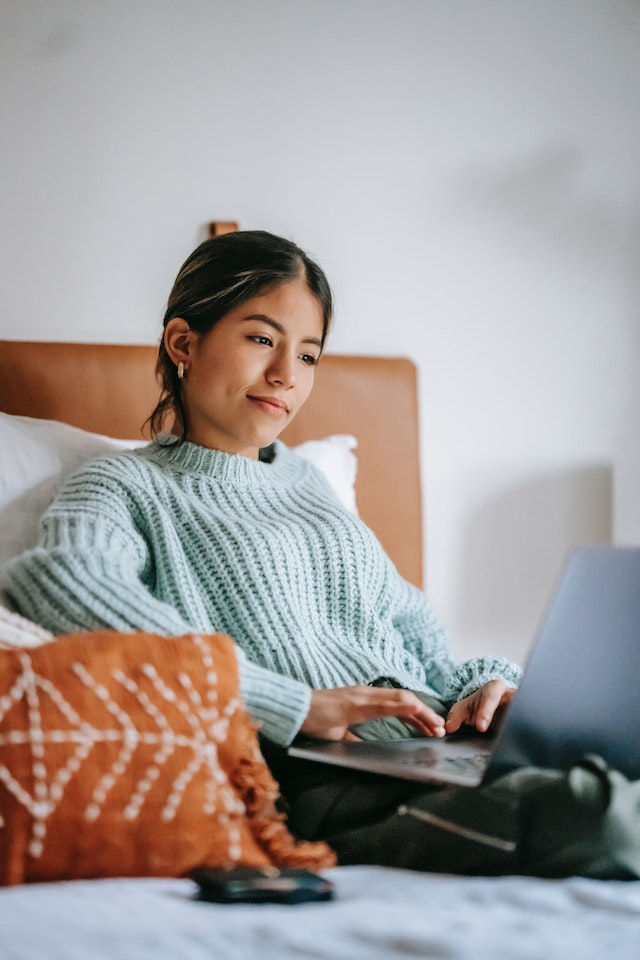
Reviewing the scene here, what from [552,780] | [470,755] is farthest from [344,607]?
[552,780]

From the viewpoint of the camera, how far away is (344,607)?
1.26 metres

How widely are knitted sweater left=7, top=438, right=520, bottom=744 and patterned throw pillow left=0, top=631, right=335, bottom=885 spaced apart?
0.36 feet

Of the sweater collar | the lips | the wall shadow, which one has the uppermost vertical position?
the lips

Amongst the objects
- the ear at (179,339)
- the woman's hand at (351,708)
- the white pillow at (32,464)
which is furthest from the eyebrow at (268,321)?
the woman's hand at (351,708)

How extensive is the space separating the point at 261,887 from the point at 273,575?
0.53 metres

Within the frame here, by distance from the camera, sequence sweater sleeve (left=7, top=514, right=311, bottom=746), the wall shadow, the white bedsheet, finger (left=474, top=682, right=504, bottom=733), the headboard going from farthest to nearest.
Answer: the wall shadow → the headboard → finger (left=474, top=682, right=504, bottom=733) → sweater sleeve (left=7, top=514, right=311, bottom=746) → the white bedsheet

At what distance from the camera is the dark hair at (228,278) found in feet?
4.39

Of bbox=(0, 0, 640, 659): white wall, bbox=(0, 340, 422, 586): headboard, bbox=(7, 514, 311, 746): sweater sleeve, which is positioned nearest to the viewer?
bbox=(7, 514, 311, 746): sweater sleeve

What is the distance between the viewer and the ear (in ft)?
4.53

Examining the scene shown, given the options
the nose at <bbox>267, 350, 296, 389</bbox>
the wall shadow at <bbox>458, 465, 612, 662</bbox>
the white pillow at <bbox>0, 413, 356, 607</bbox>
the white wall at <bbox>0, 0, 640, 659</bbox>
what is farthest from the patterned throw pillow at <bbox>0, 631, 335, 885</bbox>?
the wall shadow at <bbox>458, 465, 612, 662</bbox>

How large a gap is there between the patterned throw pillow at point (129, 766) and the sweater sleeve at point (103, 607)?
9cm

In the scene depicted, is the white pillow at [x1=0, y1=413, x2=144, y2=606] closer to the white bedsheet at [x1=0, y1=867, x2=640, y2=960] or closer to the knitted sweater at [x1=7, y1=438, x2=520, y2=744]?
the knitted sweater at [x1=7, y1=438, x2=520, y2=744]

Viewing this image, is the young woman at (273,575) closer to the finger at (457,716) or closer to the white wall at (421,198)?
the finger at (457,716)

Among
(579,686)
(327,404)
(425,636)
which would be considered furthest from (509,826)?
(327,404)
